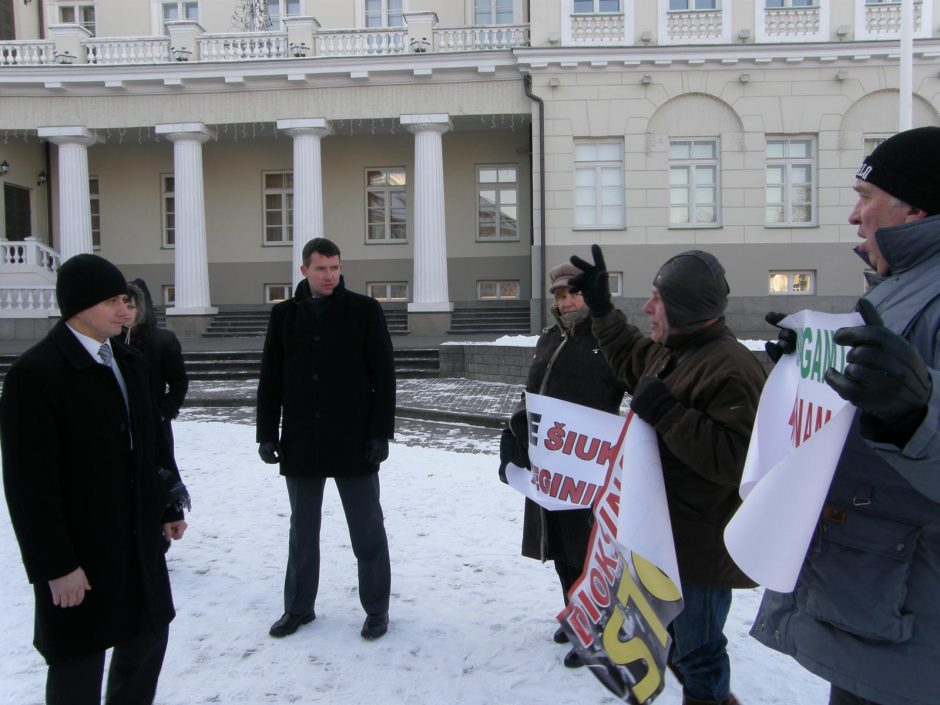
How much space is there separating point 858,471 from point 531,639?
2396mm

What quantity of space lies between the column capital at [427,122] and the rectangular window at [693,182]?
226 inches

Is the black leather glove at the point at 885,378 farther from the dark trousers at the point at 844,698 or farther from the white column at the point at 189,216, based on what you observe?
the white column at the point at 189,216

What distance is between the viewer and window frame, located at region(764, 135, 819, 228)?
59.2 ft

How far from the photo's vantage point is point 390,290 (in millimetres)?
21328

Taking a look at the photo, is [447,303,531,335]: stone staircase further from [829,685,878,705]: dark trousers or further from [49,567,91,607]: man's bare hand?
[829,685,878,705]: dark trousers

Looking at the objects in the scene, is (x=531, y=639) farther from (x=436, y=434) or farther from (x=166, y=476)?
(x=436, y=434)

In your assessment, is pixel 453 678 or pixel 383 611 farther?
pixel 383 611

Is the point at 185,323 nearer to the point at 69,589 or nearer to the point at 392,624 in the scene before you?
the point at 392,624

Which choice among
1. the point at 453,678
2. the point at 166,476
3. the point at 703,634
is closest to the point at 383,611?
the point at 453,678

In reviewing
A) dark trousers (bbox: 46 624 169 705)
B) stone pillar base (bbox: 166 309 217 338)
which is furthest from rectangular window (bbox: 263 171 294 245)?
dark trousers (bbox: 46 624 169 705)

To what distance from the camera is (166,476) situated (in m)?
2.93

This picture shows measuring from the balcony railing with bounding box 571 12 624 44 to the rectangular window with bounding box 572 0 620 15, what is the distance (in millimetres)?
313

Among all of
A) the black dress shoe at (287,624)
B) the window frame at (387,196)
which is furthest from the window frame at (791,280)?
the black dress shoe at (287,624)

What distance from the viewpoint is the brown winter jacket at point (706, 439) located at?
7.41 feet
